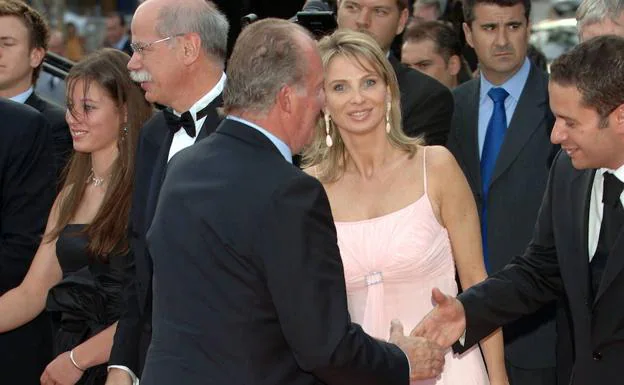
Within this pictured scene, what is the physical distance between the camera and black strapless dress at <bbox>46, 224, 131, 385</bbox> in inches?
191

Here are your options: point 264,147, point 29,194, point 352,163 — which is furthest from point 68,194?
point 264,147

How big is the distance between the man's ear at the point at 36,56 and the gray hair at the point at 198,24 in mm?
2079

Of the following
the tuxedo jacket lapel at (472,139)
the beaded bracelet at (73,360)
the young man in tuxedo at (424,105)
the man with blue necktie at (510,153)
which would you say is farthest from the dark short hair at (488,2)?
the beaded bracelet at (73,360)

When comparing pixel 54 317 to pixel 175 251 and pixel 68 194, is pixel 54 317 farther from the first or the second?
pixel 175 251

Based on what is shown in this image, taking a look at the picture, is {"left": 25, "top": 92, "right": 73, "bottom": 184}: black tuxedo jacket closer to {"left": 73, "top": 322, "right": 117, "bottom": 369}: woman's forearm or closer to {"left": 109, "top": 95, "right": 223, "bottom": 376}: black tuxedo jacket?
{"left": 73, "top": 322, "right": 117, "bottom": 369}: woman's forearm

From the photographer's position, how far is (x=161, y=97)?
14.6 ft

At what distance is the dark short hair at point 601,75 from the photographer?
3.82 m

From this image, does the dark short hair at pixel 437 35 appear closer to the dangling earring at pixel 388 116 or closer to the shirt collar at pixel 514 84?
the shirt collar at pixel 514 84

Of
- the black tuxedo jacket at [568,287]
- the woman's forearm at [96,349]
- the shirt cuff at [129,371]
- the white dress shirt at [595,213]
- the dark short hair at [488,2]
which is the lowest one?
the woman's forearm at [96,349]

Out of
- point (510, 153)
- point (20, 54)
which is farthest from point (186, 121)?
point (20, 54)

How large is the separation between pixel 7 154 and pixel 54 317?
0.74 m

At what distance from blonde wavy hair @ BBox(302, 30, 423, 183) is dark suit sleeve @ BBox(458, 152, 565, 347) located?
612 millimetres

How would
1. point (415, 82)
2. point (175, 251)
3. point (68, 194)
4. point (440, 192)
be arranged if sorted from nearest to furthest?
point (175, 251)
point (440, 192)
point (68, 194)
point (415, 82)

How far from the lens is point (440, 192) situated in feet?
15.1
